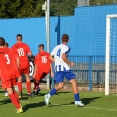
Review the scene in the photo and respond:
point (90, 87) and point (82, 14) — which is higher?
point (82, 14)

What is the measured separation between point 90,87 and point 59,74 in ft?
29.2

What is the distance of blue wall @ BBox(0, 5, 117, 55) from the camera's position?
35.3 metres

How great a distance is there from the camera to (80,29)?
36562mm

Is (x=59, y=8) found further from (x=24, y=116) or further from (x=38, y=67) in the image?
(x=24, y=116)

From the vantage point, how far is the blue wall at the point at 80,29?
35.3 m

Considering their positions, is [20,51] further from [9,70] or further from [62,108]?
[9,70]

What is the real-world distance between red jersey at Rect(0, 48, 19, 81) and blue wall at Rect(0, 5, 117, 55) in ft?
73.2

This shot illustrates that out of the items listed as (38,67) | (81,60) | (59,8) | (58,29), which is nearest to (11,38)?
(58,29)

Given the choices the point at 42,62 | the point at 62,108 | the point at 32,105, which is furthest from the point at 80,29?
the point at 62,108

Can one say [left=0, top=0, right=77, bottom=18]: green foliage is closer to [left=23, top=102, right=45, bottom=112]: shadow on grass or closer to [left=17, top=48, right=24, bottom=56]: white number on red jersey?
[left=17, top=48, right=24, bottom=56]: white number on red jersey

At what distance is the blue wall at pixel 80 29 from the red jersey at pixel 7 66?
22.3 metres

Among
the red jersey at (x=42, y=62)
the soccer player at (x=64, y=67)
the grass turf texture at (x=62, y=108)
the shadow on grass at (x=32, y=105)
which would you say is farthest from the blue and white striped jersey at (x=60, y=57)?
the red jersey at (x=42, y=62)

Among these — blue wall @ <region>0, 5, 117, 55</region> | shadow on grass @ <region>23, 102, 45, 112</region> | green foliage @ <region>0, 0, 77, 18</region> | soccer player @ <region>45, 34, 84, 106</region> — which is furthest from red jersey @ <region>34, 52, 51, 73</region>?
green foliage @ <region>0, 0, 77, 18</region>

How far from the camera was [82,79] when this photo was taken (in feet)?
77.8
